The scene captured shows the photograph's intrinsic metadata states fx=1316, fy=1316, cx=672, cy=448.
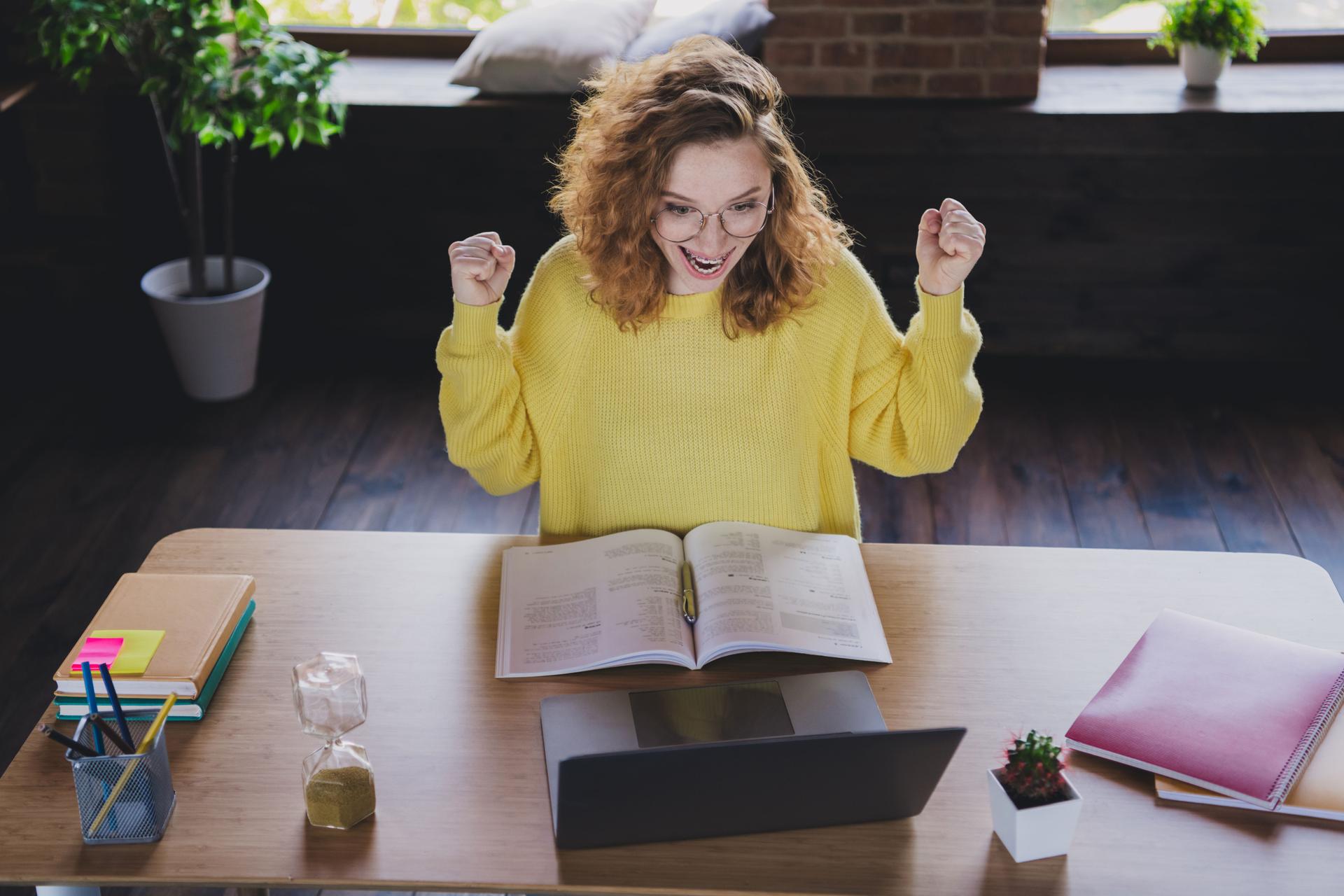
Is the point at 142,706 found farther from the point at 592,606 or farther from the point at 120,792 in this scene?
the point at 592,606

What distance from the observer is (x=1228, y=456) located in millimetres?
3152

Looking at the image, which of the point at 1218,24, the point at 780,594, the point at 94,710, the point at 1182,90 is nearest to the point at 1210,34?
the point at 1218,24

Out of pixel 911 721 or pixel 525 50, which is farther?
pixel 525 50

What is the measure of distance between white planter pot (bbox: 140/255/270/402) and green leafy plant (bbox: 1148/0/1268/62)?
7.75 ft

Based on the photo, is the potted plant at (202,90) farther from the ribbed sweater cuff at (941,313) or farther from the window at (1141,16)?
the window at (1141,16)

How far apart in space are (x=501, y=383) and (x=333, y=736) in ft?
1.82

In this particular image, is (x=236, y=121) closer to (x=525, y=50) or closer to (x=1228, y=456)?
(x=525, y=50)

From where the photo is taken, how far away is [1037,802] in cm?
112

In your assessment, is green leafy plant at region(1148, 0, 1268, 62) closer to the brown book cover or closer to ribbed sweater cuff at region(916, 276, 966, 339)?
ribbed sweater cuff at region(916, 276, 966, 339)

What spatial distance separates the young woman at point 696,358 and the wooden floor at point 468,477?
1.21 metres

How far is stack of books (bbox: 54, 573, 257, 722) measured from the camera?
4.18 feet

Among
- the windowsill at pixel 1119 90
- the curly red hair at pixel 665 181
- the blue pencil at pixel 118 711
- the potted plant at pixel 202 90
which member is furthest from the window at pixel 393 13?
the blue pencil at pixel 118 711

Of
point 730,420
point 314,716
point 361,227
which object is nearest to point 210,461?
point 361,227

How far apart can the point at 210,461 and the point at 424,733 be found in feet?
6.69
